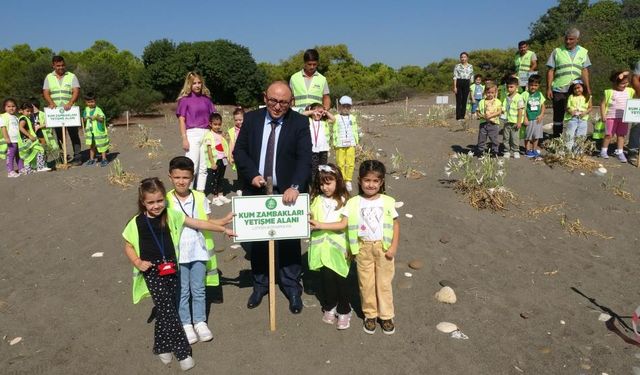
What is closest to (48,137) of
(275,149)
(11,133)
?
(11,133)

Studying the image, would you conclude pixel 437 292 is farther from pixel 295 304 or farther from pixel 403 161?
pixel 403 161

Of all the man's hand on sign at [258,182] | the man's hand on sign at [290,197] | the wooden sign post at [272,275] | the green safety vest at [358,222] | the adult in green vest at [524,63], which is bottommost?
the wooden sign post at [272,275]

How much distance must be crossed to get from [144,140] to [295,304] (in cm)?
838

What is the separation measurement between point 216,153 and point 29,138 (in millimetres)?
4667

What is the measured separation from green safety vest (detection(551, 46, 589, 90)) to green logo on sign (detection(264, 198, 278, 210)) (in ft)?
23.3

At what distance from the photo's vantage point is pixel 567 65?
8.13m

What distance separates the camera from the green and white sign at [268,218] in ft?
10.9

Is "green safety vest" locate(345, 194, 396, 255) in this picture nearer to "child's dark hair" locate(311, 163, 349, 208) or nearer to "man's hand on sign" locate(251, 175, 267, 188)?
"child's dark hair" locate(311, 163, 349, 208)

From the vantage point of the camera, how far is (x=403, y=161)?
828 centimetres

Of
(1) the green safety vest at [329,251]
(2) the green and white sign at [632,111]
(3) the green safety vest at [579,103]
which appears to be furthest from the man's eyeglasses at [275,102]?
(2) the green and white sign at [632,111]

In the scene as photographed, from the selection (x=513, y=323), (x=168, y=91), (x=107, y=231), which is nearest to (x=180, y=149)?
(x=107, y=231)

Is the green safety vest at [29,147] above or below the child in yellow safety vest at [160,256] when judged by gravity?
above

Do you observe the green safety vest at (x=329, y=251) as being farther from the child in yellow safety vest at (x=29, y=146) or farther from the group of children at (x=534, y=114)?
the child in yellow safety vest at (x=29, y=146)

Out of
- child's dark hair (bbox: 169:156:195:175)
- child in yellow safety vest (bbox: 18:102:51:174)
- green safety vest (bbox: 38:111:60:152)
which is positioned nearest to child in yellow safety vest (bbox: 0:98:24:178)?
child in yellow safety vest (bbox: 18:102:51:174)
